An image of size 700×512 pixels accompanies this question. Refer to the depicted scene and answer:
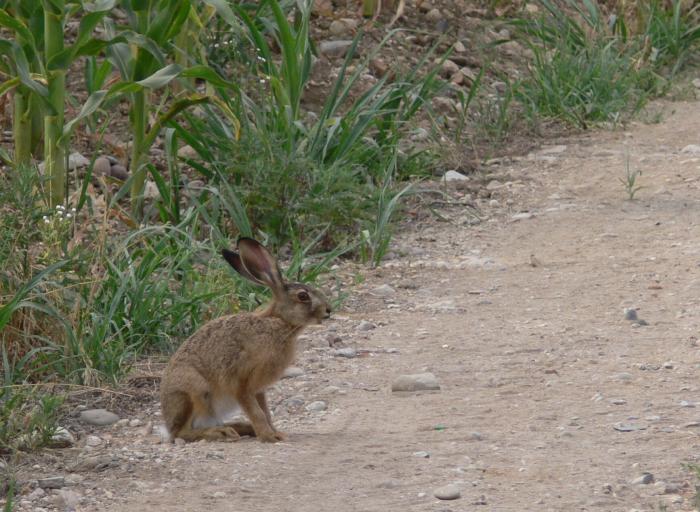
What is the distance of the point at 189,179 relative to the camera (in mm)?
8156

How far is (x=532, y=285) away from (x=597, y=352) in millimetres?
1169

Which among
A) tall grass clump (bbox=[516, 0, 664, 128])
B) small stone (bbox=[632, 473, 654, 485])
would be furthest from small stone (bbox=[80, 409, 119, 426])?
tall grass clump (bbox=[516, 0, 664, 128])

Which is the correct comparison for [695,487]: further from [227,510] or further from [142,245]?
[142,245]

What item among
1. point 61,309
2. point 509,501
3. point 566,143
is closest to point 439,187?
point 566,143

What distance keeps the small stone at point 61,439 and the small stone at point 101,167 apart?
331 cm

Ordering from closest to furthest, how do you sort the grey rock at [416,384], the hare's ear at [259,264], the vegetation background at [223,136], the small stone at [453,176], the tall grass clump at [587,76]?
the hare's ear at [259,264] → the grey rock at [416,384] → the vegetation background at [223,136] → the small stone at [453,176] → the tall grass clump at [587,76]

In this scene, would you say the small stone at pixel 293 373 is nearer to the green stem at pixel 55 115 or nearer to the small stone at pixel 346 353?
the small stone at pixel 346 353

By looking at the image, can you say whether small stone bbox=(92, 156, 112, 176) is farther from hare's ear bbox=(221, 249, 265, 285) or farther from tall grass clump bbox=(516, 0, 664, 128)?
tall grass clump bbox=(516, 0, 664, 128)

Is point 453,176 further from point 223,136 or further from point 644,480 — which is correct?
point 644,480

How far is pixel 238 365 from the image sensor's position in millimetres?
5094

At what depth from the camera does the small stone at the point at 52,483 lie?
4.54 metres

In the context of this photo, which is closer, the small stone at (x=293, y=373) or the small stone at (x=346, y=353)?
the small stone at (x=293, y=373)

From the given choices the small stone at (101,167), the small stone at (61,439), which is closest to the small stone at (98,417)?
the small stone at (61,439)

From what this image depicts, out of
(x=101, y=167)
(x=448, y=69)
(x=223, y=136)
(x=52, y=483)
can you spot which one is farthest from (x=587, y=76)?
(x=52, y=483)
